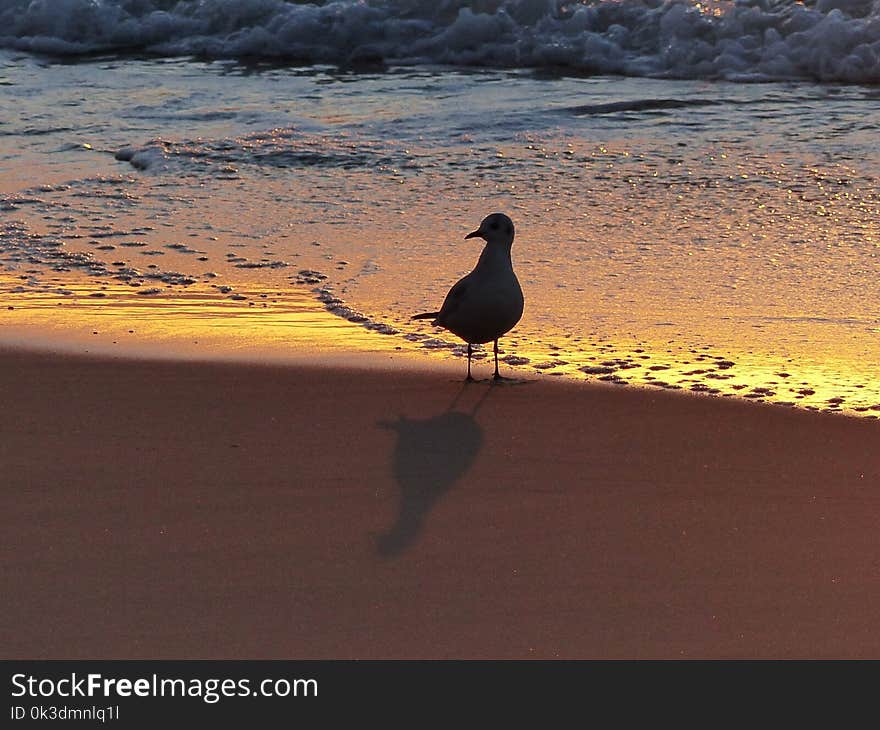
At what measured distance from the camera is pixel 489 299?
546 cm

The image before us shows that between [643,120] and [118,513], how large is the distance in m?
7.05

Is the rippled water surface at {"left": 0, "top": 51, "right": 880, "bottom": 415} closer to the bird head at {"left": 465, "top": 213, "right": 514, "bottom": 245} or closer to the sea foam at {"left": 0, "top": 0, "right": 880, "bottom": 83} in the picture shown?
the bird head at {"left": 465, "top": 213, "right": 514, "bottom": 245}

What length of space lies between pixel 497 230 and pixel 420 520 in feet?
6.28

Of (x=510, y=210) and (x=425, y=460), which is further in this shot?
(x=510, y=210)

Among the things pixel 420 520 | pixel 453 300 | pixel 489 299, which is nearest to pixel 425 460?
pixel 420 520

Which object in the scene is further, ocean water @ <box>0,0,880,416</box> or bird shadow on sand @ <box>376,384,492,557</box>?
ocean water @ <box>0,0,880,416</box>

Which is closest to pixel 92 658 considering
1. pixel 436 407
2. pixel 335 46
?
pixel 436 407

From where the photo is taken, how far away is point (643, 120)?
10367 millimetres

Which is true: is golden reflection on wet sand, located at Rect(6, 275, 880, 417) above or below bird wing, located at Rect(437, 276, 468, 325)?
below

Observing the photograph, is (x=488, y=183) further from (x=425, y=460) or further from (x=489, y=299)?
(x=425, y=460)

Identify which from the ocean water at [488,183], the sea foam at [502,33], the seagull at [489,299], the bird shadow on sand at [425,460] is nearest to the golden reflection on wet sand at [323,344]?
the ocean water at [488,183]

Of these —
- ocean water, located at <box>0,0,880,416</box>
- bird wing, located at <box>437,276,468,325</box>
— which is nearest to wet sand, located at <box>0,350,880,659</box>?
bird wing, located at <box>437,276,468,325</box>

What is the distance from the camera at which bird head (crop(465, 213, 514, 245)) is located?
18.6ft

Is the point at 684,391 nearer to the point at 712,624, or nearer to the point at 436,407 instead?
the point at 436,407
